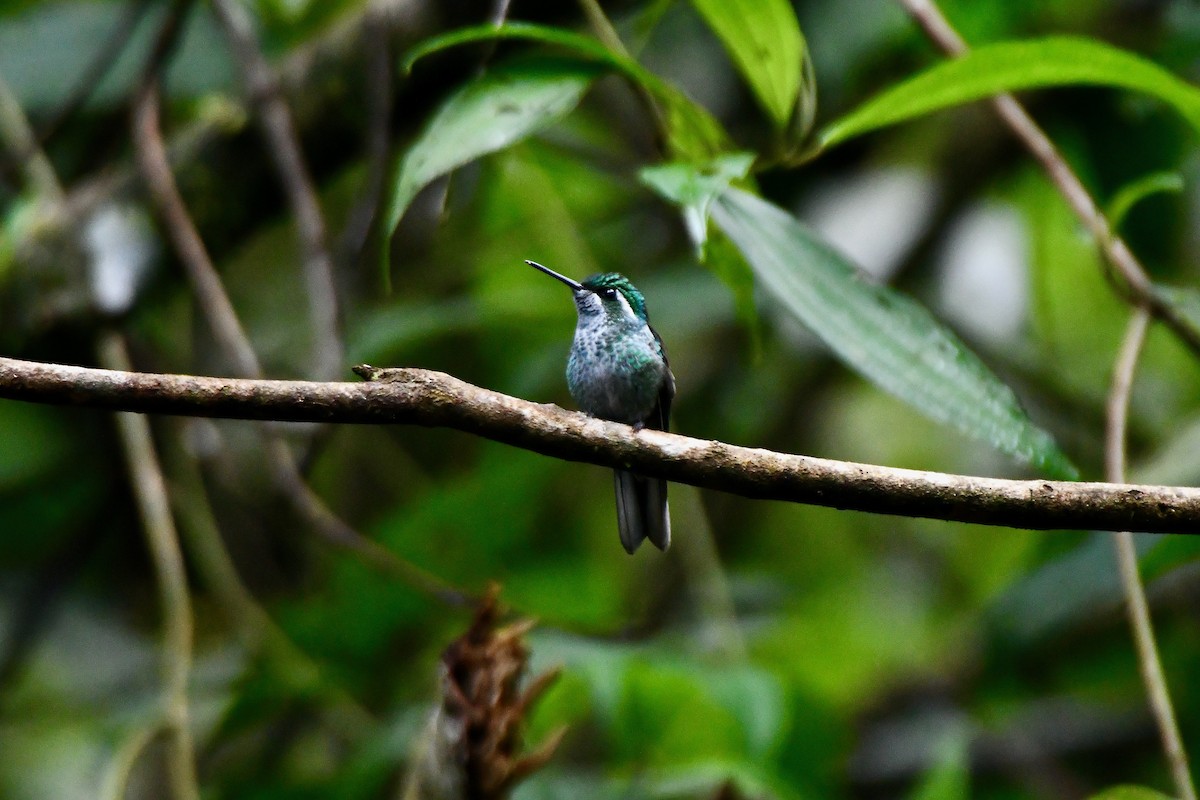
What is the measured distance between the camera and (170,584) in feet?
10.2

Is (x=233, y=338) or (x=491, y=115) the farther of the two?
(x=233, y=338)

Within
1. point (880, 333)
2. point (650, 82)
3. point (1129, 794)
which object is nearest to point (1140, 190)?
point (880, 333)

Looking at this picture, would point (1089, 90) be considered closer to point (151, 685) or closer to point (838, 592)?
point (838, 592)

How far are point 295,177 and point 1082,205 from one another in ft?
6.59

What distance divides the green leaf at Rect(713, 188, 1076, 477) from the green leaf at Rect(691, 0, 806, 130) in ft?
0.69

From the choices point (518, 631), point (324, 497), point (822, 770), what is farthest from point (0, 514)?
point (822, 770)

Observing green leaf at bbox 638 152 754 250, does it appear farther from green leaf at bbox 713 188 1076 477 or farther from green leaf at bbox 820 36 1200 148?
green leaf at bbox 820 36 1200 148

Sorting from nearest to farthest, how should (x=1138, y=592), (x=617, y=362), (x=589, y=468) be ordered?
(x=1138, y=592) < (x=617, y=362) < (x=589, y=468)

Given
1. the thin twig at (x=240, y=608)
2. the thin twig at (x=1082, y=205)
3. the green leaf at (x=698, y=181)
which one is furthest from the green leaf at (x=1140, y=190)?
the thin twig at (x=240, y=608)

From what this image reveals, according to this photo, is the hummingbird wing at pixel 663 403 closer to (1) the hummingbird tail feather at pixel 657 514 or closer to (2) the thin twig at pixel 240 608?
(1) the hummingbird tail feather at pixel 657 514

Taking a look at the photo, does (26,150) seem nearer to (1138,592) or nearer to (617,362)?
(617,362)

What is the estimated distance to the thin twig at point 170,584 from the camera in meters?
2.89

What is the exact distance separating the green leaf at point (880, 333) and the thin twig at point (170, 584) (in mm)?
1874

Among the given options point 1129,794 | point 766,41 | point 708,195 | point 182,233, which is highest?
point 182,233
